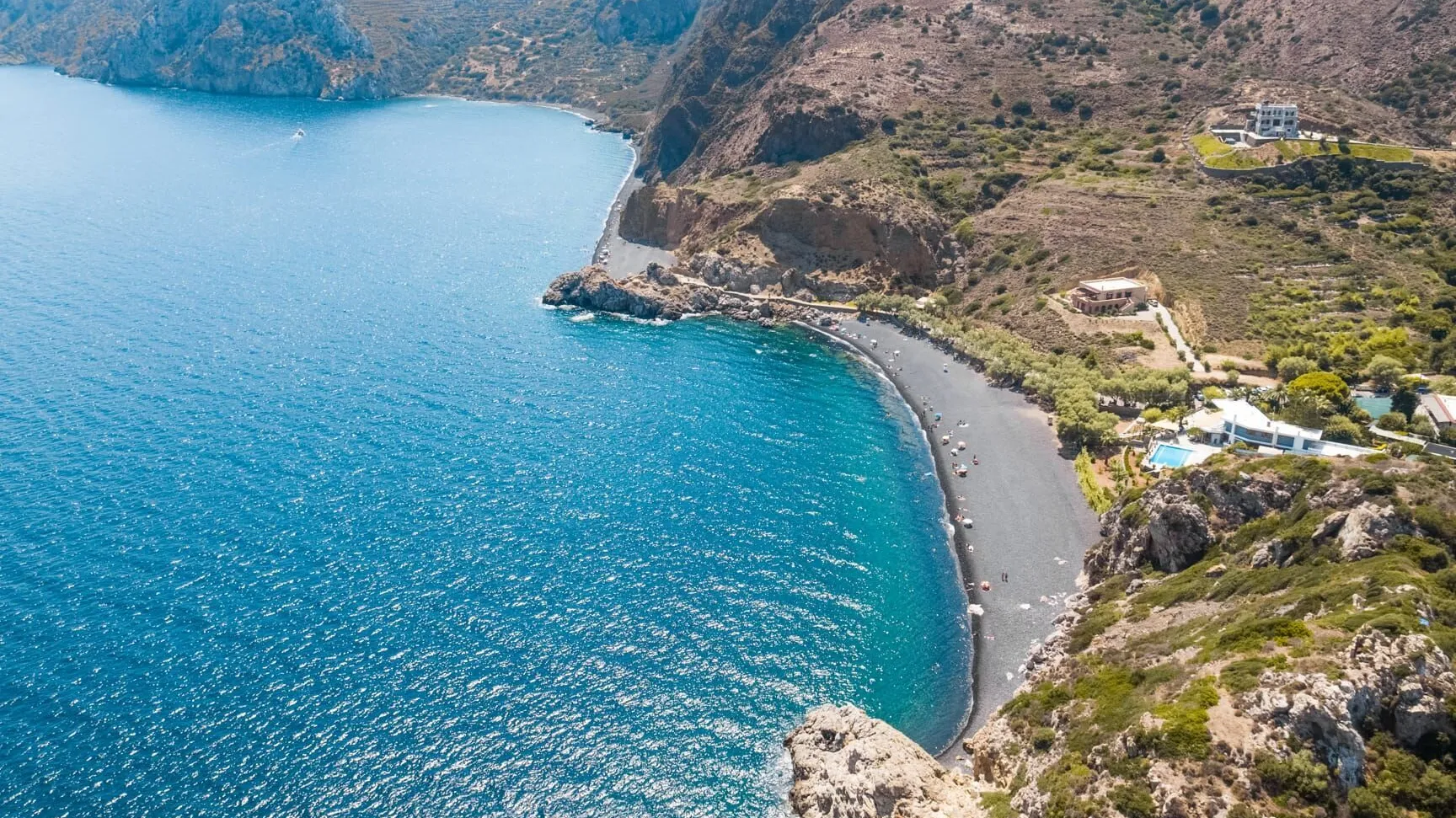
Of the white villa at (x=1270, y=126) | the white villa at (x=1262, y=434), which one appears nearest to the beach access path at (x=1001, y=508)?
the white villa at (x=1262, y=434)

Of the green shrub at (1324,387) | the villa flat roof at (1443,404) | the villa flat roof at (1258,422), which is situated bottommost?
the villa flat roof at (1258,422)

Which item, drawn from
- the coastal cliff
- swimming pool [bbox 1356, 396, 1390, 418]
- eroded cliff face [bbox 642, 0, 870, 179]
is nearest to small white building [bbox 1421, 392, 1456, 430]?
swimming pool [bbox 1356, 396, 1390, 418]

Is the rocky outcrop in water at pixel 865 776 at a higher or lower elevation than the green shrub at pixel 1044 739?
lower

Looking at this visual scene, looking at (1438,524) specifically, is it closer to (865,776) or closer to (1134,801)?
(1134,801)

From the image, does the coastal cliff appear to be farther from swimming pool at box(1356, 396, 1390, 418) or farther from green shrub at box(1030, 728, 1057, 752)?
swimming pool at box(1356, 396, 1390, 418)

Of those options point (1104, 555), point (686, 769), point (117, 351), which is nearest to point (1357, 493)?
point (1104, 555)

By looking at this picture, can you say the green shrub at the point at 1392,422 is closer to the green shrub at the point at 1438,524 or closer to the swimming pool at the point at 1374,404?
the swimming pool at the point at 1374,404

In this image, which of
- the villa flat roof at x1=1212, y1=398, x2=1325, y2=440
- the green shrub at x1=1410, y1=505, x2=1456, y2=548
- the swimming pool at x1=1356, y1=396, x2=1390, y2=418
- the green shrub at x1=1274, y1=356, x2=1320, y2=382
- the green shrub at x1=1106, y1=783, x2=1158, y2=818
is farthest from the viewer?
the green shrub at x1=1274, y1=356, x2=1320, y2=382

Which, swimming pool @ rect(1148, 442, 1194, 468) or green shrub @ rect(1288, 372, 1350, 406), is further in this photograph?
green shrub @ rect(1288, 372, 1350, 406)

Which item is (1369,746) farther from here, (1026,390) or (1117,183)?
(1117,183)
